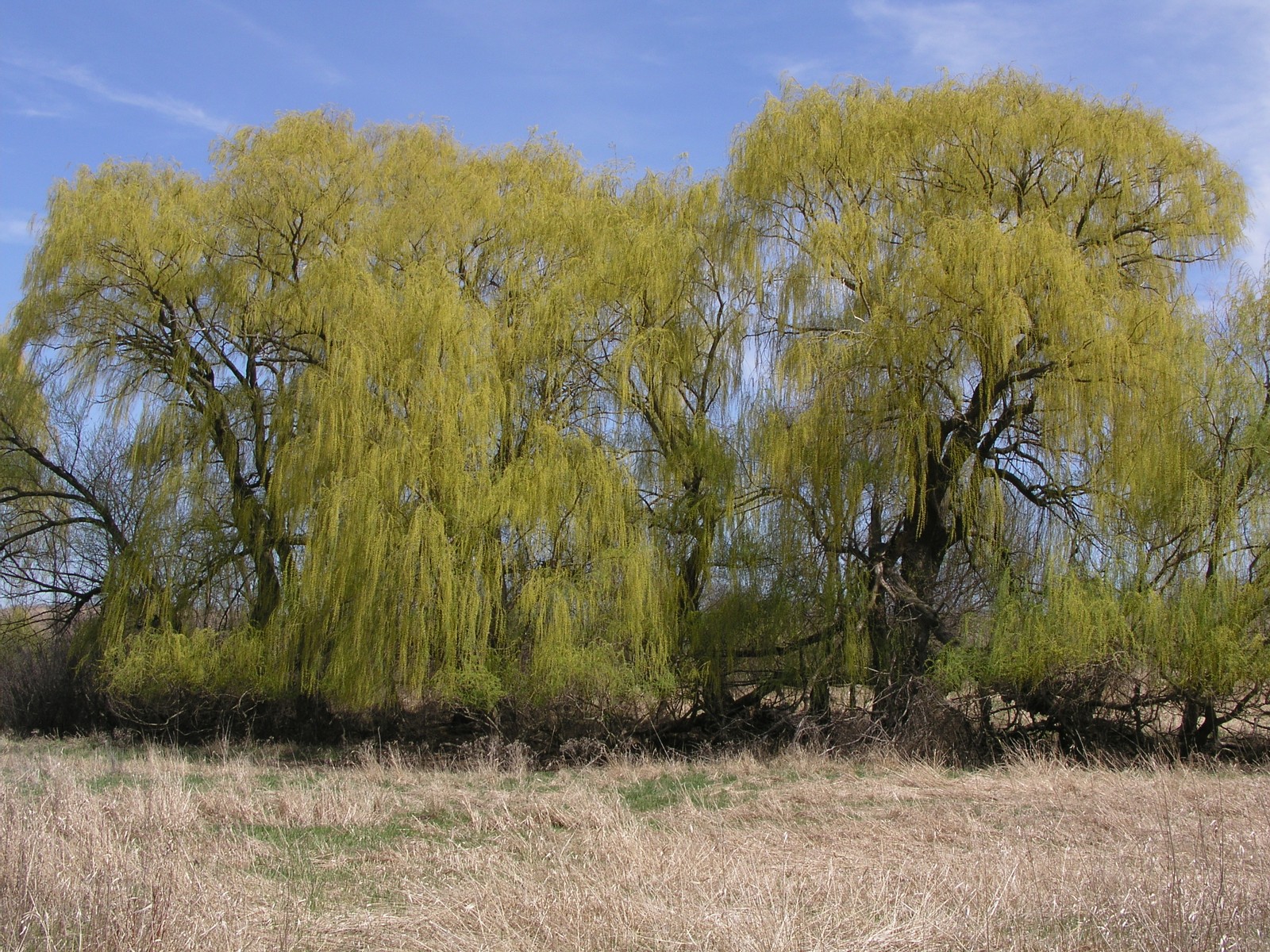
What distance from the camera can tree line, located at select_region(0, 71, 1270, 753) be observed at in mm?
10742

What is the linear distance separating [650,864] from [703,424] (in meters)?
8.01

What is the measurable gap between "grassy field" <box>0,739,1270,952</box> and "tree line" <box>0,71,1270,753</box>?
7.13ft

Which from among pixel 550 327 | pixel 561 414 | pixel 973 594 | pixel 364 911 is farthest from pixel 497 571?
pixel 364 911

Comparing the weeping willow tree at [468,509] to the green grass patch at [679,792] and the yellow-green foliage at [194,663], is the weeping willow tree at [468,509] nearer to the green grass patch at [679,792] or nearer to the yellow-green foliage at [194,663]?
the yellow-green foliage at [194,663]

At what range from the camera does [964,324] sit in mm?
11133

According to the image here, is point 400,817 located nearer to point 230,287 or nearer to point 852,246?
point 852,246

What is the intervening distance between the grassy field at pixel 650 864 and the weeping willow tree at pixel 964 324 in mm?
2864

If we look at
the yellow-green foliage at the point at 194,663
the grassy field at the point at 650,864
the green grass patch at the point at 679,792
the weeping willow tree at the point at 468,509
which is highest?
the weeping willow tree at the point at 468,509

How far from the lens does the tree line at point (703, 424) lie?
35.2 feet

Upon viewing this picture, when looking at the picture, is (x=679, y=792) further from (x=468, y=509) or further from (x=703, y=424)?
(x=703, y=424)

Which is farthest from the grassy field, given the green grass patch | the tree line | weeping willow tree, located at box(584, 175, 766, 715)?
weeping willow tree, located at box(584, 175, 766, 715)

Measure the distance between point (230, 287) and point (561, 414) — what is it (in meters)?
5.28

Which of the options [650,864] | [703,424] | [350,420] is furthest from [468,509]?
[650,864]

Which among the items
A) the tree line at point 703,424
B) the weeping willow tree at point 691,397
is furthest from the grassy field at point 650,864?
the weeping willow tree at point 691,397
